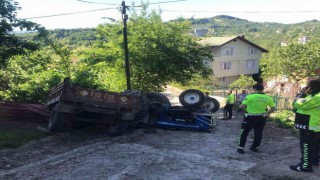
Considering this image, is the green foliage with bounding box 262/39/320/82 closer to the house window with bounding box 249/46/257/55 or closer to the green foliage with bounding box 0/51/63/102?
the house window with bounding box 249/46/257/55

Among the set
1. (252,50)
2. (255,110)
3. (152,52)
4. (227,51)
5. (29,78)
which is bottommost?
(255,110)

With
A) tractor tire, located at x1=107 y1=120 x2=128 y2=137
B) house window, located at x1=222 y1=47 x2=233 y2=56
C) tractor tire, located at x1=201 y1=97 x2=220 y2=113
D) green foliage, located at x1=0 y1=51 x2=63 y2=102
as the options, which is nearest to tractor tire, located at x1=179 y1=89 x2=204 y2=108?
tractor tire, located at x1=201 y1=97 x2=220 y2=113

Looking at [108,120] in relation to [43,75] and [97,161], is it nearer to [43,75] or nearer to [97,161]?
[97,161]

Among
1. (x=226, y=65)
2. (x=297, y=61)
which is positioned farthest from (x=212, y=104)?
(x=226, y=65)

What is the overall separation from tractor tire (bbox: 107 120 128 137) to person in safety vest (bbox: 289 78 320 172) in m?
4.75

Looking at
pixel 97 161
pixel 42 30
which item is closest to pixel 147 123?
pixel 97 161

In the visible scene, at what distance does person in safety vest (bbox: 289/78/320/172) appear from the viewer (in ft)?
21.3

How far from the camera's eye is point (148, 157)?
24.7 feet

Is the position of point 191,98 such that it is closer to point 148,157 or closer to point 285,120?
point 285,120

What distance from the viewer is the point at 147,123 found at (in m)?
11.0

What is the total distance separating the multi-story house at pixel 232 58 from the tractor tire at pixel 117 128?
4332cm

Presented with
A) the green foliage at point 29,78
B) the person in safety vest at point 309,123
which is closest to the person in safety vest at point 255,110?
the person in safety vest at point 309,123

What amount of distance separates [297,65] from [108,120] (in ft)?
105

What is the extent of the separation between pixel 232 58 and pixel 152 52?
39.1 metres
